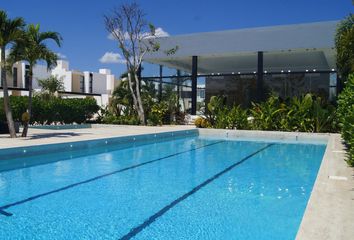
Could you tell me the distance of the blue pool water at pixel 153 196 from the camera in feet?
15.4

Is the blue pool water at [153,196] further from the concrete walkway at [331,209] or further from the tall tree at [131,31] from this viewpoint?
the tall tree at [131,31]

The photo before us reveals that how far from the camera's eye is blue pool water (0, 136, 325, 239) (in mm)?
4695

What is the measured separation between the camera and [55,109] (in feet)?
66.0

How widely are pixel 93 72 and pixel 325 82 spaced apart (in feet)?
178

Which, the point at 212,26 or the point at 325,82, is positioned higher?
the point at 212,26

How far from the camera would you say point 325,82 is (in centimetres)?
2283

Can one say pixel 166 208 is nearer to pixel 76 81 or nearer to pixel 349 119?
pixel 349 119

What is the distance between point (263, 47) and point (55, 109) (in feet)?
38.6

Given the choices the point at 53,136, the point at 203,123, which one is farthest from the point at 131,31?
the point at 53,136

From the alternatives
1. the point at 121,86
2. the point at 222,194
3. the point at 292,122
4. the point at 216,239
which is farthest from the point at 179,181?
the point at 121,86

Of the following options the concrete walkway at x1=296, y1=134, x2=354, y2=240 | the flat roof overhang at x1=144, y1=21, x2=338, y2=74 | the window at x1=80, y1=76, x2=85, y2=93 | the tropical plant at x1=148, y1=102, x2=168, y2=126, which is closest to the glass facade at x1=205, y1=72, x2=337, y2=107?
the flat roof overhang at x1=144, y1=21, x2=338, y2=74

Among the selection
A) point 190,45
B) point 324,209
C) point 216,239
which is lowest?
point 216,239

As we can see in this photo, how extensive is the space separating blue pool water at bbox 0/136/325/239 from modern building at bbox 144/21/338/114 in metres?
10.8

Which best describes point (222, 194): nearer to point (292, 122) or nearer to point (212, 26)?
point (292, 122)
